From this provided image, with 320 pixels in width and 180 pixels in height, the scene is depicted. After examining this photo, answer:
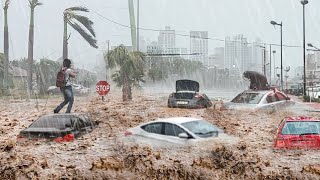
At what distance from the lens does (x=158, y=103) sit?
42.0 feet

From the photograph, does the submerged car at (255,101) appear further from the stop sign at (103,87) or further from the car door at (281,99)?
the stop sign at (103,87)

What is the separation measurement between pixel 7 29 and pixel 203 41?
5.09 metres

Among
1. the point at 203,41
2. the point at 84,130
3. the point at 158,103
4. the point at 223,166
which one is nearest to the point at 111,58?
the point at 158,103

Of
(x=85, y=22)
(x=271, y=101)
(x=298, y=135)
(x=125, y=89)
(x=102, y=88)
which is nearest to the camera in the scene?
(x=298, y=135)

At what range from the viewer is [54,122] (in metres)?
9.34

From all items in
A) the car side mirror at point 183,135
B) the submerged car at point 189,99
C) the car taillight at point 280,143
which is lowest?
the car taillight at point 280,143

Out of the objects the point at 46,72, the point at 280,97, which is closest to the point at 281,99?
the point at 280,97

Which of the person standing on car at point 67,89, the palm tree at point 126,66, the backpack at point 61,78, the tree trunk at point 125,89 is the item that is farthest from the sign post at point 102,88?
the backpack at point 61,78

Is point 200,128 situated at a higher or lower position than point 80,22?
lower

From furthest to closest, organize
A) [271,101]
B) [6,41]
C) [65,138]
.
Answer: [6,41]
[271,101]
[65,138]

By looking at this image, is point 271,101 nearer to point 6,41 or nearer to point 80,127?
point 80,127

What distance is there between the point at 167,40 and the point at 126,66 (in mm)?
2358

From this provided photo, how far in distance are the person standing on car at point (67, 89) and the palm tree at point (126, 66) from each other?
3574 mm

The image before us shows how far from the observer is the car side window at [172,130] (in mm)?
8711
